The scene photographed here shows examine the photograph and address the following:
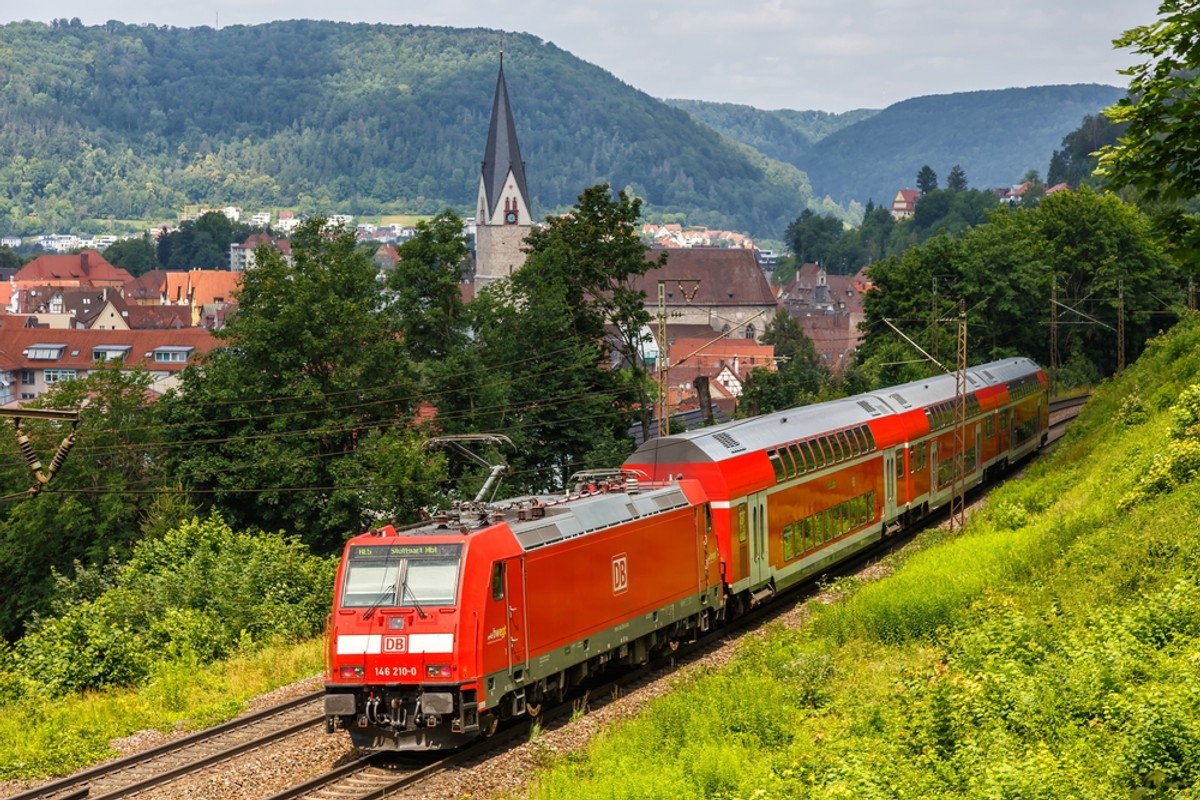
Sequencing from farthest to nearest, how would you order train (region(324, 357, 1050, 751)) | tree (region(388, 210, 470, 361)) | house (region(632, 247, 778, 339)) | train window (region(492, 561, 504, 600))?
house (region(632, 247, 778, 339)), tree (region(388, 210, 470, 361)), train window (region(492, 561, 504, 600)), train (region(324, 357, 1050, 751))

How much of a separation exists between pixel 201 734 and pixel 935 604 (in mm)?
11925

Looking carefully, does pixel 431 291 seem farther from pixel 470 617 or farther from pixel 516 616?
pixel 470 617

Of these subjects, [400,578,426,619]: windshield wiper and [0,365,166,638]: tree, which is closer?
[400,578,426,619]: windshield wiper

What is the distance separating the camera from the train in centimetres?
2044

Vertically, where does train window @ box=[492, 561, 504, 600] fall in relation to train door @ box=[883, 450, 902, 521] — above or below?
above

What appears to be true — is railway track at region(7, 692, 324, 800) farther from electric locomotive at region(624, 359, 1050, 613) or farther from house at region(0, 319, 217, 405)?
house at region(0, 319, 217, 405)

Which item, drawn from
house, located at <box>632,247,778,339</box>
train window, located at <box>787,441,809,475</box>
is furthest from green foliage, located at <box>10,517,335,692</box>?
house, located at <box>632,247,778,339</box>

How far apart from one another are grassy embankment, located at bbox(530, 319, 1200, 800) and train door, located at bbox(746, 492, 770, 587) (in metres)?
2.02

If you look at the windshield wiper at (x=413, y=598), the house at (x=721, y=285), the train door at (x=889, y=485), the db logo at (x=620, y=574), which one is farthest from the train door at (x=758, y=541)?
the house at (x=721, y=285)

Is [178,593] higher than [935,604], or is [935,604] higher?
[935,604]

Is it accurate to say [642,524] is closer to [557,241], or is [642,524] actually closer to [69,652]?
[69,652]

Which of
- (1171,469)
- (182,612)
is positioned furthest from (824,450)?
(182,612)

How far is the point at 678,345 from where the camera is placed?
164000 millimetres

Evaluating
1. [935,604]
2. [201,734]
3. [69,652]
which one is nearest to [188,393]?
[69,652]
